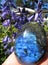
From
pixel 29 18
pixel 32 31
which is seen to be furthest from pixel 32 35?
pixel 29 18

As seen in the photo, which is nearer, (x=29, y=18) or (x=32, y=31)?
(x=32, y=31)

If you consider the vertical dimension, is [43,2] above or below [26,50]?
below

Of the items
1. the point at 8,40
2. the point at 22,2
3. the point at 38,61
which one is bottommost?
the point at 8,40

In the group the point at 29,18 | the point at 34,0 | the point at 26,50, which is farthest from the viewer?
the point at 34,0

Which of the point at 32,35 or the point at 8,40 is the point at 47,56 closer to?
the point at 32,35

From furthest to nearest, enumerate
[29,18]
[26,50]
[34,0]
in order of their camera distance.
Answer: [34,0], [29,18], [26,50]
